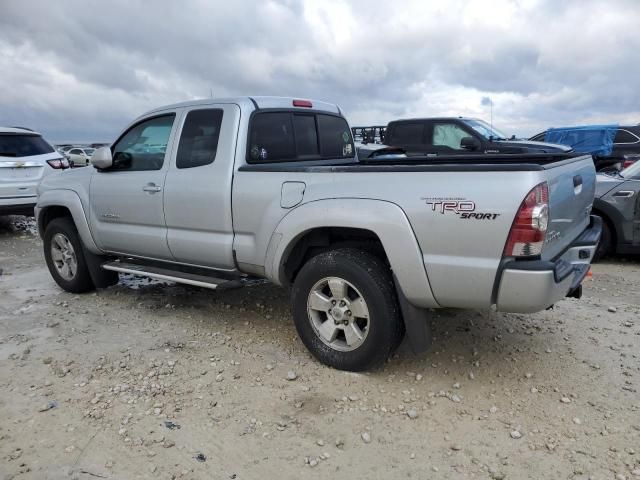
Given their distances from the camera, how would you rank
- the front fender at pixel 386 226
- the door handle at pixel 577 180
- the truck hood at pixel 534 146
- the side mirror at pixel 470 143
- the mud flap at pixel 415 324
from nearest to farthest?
the front fender at pixel 386 226, the mud flap at pixel 415 324, the door handle at pixel 577 180, the truck hood at pixel 534 146, the side mirror at pixel 470 143

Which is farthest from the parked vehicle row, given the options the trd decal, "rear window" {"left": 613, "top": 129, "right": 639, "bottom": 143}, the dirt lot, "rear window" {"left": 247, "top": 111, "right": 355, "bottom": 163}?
A: the trd decal

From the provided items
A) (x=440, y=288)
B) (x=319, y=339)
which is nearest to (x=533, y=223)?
(x=440, y=288)

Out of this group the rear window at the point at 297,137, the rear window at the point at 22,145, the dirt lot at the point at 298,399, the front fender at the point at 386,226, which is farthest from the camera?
the rear window at the point at 22,145

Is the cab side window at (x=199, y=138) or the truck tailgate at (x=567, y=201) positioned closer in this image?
the truck tailgate at (x=567, y=201)

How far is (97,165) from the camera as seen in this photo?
488 centimetres

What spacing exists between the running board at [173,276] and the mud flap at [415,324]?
1.41 metres

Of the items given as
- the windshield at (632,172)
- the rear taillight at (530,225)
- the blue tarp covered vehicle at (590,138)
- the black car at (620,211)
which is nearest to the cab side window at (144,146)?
the rear taillight at (530,225)

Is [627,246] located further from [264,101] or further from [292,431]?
[292,431]

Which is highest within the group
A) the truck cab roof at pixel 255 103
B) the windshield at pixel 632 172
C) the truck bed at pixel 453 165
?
the truck cab roof at pixel 255 103

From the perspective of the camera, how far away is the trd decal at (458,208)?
285 cm

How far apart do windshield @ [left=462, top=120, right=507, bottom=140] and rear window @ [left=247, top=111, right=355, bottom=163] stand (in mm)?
6231

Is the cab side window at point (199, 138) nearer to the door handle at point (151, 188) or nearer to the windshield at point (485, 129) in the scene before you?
the door handle at point (151, 188)

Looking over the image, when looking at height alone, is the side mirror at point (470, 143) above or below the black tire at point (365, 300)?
above

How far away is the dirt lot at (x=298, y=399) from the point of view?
8.83ft
